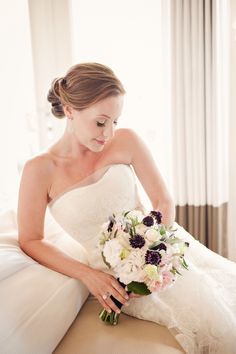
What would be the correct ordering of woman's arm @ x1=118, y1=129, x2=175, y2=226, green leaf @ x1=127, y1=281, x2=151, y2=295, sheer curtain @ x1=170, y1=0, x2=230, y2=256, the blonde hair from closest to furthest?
green leaf @ x1=127, y1=281, x2=151, y2=295, the blonde hair, woman's arm @ x1=118, y1=129, x2=175, y2=226, sheer curtain @ x1=170, y1=0, x2=230, y2=256

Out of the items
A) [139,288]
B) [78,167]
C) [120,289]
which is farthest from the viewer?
[78,167]

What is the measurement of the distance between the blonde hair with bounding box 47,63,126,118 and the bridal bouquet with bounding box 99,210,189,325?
617 mm

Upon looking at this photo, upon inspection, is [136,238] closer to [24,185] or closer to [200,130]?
[24,185]

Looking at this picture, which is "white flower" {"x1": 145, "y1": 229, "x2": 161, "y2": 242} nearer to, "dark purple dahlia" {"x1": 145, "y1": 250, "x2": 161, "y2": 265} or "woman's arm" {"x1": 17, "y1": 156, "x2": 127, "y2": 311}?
"dark purple dahlia" {"x1": 145, "y1": 250, "x2": 161, "y2": 265}

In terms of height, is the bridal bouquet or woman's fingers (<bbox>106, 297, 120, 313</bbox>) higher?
the bridal bouquet

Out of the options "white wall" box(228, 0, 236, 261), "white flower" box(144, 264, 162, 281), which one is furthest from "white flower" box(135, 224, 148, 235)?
"white wall" box(228, 0, 236, 261)

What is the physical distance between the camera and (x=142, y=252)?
1.35 meters

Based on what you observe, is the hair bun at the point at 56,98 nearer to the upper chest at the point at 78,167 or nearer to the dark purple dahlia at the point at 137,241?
the upper chest at the point at 78,167

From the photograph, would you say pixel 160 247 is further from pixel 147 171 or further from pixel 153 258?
pixel 147 171

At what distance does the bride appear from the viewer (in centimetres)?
152

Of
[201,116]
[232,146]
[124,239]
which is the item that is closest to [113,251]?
[124,239]

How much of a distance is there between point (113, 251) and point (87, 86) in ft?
2.63

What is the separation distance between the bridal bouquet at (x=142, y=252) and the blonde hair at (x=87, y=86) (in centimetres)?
62

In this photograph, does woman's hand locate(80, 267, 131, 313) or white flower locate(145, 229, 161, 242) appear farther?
woman's hand locate(80, 267, 131, 313)
